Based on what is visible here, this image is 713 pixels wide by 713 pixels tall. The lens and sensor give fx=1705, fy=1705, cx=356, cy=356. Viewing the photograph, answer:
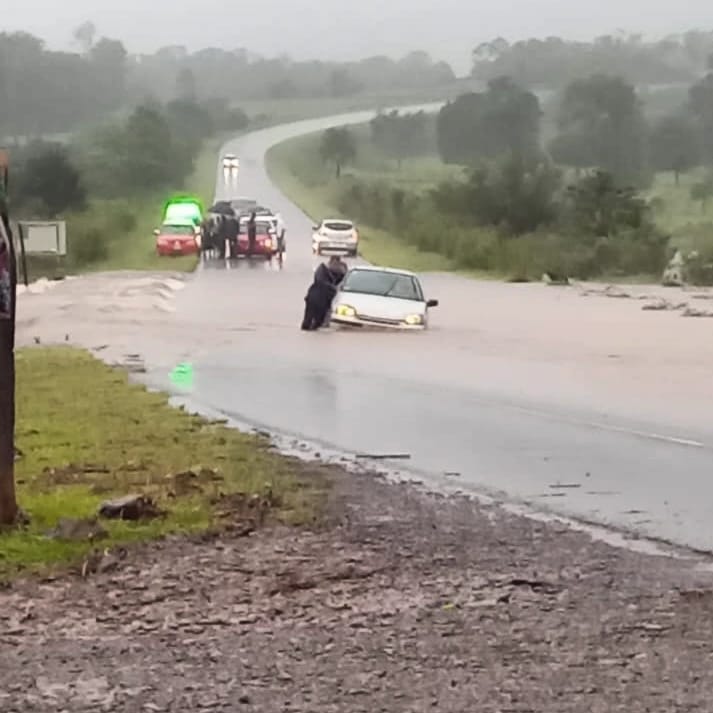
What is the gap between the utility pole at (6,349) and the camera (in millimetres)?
9203

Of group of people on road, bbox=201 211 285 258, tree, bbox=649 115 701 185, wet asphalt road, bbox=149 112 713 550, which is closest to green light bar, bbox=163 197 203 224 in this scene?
group of people on road, bbox=201 211 285 258

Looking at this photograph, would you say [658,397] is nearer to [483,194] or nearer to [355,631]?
[355,631]

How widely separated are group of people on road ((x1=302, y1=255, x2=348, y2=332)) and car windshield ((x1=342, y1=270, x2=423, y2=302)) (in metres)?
0.23

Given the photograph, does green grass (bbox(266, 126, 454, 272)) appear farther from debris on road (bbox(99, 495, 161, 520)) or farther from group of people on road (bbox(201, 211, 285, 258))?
debris on road (bbox(99, 495, 161, 520))

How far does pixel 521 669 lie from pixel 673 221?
87.1 m

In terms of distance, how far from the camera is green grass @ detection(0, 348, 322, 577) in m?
10.0

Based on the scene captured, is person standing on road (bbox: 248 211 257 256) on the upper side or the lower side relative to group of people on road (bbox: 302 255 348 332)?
lower

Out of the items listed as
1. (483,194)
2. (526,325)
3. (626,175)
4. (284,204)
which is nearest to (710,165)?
(626,175)

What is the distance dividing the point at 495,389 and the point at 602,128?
424 ft

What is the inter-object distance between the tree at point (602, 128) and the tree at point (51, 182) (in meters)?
62.7

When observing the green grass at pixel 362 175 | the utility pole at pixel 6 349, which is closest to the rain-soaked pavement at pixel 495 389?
the utility pole at pixel 6 349

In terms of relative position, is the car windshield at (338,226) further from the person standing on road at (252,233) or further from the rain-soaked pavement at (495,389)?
the rain-soaked pavement at (495,389)

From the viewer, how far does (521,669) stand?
675 centimetres

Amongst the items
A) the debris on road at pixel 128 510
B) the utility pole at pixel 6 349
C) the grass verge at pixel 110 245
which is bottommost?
the grass verge at pixel 110 245
